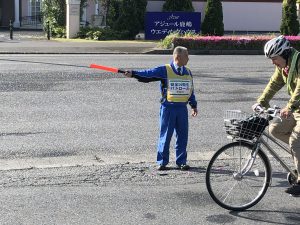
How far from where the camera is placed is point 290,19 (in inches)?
1153

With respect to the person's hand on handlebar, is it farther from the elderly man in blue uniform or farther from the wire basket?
the elderly man in blue uniform

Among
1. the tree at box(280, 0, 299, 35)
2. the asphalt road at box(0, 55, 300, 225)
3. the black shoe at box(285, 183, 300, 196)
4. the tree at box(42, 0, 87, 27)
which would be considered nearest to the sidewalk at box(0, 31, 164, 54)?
the tree at box(42, 0, 87, 27)

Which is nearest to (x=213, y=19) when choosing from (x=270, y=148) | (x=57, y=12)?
(x=57, y=12)

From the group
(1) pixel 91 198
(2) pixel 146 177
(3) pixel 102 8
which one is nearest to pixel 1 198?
(1) pixel 91 198

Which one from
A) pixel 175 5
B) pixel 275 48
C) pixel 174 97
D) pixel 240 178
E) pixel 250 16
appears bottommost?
pixel 240 178

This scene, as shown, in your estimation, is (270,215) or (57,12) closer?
(270,215)

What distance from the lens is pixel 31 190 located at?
20.6 feet

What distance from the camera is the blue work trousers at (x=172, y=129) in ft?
23.1

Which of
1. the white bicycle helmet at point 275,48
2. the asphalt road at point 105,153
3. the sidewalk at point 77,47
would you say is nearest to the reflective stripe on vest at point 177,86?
the asphalt road at point 105,153

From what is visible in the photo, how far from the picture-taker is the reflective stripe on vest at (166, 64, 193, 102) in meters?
6.91

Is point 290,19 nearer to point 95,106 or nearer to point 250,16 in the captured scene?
point 250,16

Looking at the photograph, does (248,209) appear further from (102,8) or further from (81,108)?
(102,8)

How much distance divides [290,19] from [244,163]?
980 inches

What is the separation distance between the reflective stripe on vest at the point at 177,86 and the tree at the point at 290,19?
77.4ft
